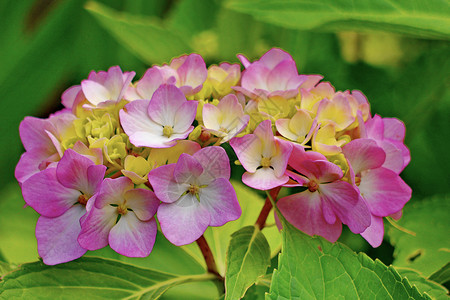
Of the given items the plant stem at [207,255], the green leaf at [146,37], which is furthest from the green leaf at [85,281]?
the green leaf at [146,37]

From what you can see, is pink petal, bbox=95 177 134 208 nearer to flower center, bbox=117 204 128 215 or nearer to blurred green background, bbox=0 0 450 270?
flower center, bbox=117 204 128 215

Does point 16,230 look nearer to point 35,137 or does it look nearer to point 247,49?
point 35,137

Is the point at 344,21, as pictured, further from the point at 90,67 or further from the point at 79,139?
→ the point at 90,67

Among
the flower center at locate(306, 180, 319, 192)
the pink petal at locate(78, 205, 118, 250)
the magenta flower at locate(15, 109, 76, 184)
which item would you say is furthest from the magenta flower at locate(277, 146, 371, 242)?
the magenta flower at locate(15, 109, 76, 184)

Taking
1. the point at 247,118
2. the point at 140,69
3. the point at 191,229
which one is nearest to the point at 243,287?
the point at 191,229

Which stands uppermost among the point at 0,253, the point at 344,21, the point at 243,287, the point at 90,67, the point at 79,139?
the point at 344,21
